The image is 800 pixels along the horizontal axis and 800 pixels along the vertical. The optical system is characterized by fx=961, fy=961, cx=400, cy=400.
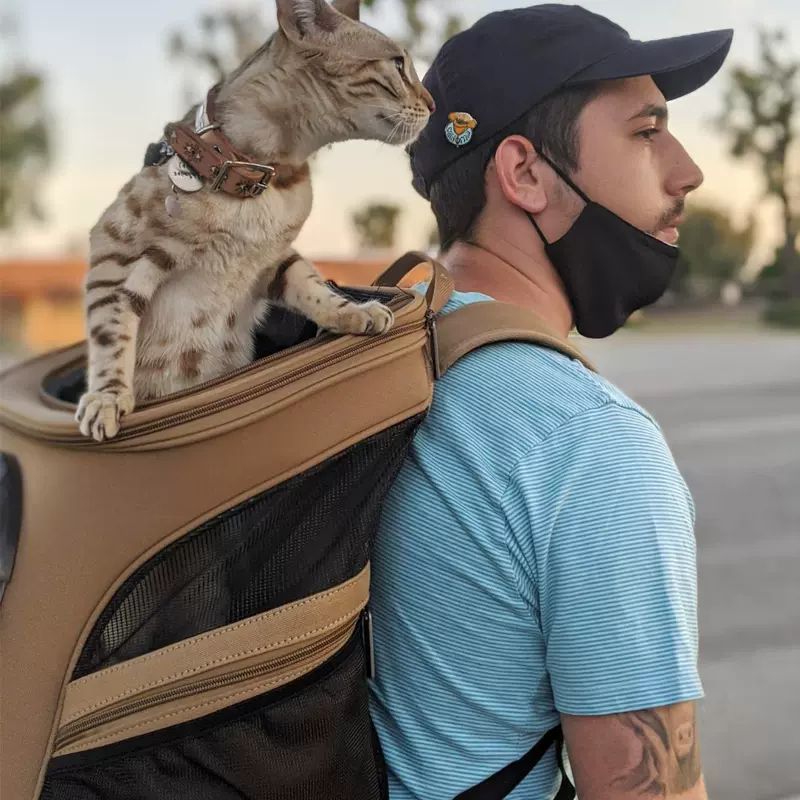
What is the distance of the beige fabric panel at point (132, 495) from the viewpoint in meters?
0.82

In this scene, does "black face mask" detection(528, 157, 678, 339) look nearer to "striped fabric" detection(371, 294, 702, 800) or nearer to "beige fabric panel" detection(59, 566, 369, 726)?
"striped fabric" detection(371, 294, 702, 800)

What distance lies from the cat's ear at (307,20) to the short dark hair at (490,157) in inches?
10.1

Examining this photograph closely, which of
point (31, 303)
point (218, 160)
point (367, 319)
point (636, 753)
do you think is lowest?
point (31, 303)

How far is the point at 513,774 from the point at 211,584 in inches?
13.9

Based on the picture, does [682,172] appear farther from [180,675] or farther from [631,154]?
[180,675]

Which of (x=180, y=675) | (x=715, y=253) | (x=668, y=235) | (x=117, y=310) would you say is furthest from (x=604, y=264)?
(x=715, y=253)

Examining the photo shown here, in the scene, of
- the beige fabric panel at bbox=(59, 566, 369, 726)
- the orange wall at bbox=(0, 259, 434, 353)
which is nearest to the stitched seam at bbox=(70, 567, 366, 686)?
the beige fabric panel at bbox=(59, 566, 369, 726)

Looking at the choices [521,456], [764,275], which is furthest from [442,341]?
[764,275]

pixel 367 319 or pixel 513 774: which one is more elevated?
pixel 367 319

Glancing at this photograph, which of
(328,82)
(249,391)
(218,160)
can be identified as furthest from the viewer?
(328,82)

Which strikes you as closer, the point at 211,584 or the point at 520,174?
the point at 211,584

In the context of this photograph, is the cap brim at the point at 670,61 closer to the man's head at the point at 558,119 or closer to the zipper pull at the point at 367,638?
the man's head at the point at 558,119

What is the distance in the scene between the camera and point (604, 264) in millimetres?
1221

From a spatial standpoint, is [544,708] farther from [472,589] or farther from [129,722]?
[129,722]
